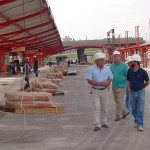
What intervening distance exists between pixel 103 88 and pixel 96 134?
4.33 feet

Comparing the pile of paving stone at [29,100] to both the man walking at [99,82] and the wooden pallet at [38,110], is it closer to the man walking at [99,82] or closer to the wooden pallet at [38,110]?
the wooden pallet at [38,110]

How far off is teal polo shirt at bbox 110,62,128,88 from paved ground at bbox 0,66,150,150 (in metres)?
0.97

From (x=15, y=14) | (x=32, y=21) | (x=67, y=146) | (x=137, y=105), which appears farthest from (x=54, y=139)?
(x=32, y=21)

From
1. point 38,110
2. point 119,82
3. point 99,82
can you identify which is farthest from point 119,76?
point 38,110

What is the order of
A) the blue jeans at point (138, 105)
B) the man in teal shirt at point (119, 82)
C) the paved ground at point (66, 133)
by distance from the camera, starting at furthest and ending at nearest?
the man in teal shirt at point (119, 82)
the blue jeans at point (138, 105)
the paved ground at point (66, 133)

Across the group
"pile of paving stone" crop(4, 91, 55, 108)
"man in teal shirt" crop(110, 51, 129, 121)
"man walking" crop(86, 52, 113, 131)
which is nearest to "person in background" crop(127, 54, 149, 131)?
"man walking" crop(86, 52, 113, 131)

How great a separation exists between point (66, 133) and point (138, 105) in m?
1.84

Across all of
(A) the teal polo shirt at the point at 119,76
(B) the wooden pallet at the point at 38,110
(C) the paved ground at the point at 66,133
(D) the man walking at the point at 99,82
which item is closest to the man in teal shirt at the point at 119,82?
(A) the teal polo shirt at the point at 119,76

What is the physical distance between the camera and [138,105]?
966cm

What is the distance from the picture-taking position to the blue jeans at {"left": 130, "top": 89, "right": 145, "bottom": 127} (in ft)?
31.2

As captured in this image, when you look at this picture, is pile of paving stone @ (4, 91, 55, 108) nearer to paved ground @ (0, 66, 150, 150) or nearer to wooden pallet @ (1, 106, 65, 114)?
wooden pallet @ (1, 106, 65, 114)

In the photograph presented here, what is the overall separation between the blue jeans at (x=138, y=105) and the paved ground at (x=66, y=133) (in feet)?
0.83

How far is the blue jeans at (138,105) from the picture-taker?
374 inches

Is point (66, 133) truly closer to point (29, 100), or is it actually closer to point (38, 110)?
point (38, 110)
